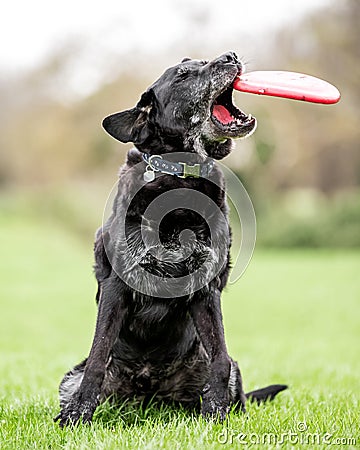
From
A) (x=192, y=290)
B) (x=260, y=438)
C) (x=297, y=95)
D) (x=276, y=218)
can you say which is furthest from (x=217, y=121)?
(x=276, y=218)

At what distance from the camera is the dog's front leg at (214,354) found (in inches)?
136

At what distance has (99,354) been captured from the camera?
346 centimetres

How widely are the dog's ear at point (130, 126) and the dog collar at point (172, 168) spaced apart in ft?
0.67

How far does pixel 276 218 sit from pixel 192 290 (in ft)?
80.6

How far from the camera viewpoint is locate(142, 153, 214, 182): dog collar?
371 centimetres

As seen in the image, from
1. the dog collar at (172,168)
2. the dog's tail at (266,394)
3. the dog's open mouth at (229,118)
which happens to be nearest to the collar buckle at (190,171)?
the dog collar at (172,168)

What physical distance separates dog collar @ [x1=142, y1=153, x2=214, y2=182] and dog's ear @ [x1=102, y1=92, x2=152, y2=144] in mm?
205

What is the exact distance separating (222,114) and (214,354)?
4.51 feet

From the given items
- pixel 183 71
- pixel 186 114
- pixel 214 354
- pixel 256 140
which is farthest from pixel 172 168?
pixel 256 140

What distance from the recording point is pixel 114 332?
353 cm

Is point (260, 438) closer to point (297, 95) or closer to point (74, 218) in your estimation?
point (297, 95)

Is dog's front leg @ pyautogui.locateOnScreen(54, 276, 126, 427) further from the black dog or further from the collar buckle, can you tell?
the collar buckle

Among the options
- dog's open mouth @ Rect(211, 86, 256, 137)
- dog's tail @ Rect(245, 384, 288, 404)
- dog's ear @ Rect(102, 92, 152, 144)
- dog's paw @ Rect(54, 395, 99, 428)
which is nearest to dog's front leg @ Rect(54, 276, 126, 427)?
dog's paw @ Rect(54, 395, 99, 428)

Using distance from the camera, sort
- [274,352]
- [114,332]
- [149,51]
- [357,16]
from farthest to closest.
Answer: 1. [149,51]
2. [357,16]
3. [274,352]
4. [114,332]
